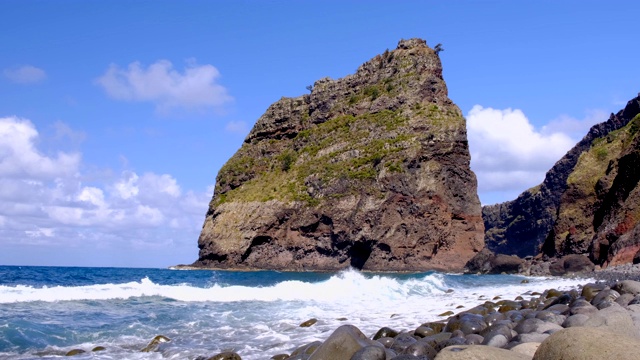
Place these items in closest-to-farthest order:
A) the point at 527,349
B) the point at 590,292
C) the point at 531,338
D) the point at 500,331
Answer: the point at 527,349 → the point at 531,338 → the point at 500,331 → the point at 590,292

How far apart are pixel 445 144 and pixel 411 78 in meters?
14.6

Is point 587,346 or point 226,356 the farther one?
point 226,356

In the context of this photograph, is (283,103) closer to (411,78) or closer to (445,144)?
(411,78)

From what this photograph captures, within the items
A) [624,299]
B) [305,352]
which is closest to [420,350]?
[305,352]

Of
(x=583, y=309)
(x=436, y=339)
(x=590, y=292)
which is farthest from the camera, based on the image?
(x=590, y=292)

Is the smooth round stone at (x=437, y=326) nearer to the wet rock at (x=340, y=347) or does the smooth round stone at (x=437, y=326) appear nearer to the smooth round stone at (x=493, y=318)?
the smooth round stone at (x=493, y=318)

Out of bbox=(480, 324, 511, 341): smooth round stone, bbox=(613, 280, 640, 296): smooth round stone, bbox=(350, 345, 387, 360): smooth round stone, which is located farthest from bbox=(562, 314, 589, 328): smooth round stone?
bbox=(613, 280, 640, 296): smooth round stone

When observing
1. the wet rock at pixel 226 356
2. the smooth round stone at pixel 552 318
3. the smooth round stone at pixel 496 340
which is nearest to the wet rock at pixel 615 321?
the smooth round stone at pixel 496 340

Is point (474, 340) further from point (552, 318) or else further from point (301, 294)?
point (301, 294)

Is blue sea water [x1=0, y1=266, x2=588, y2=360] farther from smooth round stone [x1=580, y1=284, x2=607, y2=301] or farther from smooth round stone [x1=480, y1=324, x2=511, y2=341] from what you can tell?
smooth round stone [x1=480, y1=324, x2=511, y2=341]

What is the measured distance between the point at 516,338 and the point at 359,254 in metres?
68.6

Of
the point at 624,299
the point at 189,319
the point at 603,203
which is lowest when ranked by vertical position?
the point at 189,319

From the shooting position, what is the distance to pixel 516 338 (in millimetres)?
8969

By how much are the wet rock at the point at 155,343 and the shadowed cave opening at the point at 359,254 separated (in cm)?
6130
